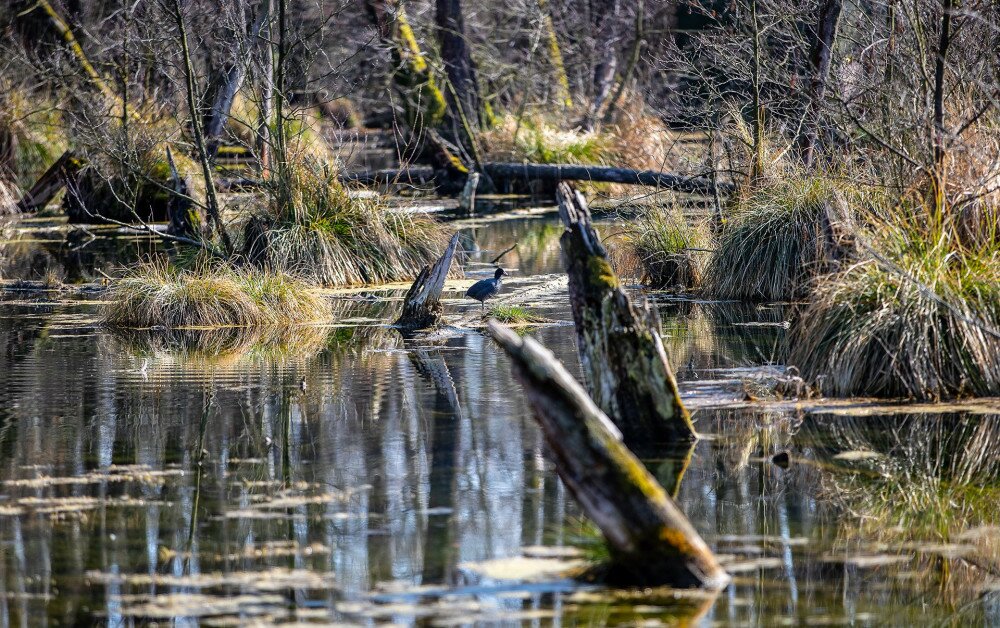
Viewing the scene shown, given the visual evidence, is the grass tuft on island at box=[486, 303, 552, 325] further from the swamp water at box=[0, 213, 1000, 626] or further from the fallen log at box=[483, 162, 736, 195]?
the fallen log at box=[483, 162, 736, 195]

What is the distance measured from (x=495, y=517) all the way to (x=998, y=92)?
666cm

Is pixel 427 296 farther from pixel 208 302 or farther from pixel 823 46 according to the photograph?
pixel 823 46

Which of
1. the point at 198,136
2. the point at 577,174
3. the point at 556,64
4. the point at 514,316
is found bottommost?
the point at 514,316

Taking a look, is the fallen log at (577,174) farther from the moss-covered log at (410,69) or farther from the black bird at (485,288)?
the black bird at (485,288)

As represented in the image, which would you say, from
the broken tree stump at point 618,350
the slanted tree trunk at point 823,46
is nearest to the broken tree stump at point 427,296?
the broken tree stump at point 618,350

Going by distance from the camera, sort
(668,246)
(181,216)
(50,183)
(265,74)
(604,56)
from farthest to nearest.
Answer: (604,56), (50,183), (181,216), (265,74), (668,246)

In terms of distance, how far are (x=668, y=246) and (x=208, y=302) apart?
5260 mm

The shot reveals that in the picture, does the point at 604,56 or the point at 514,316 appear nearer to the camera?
the point at 514,316

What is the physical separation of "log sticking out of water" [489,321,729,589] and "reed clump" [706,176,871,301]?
7228 millimetres

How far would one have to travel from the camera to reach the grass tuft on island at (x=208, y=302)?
13258 mm

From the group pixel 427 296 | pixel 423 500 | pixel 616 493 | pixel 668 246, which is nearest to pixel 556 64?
pixel 668 246

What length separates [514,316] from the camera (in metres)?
12.8

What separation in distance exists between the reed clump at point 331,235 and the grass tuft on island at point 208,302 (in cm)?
132

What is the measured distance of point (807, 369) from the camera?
9.28 meters
